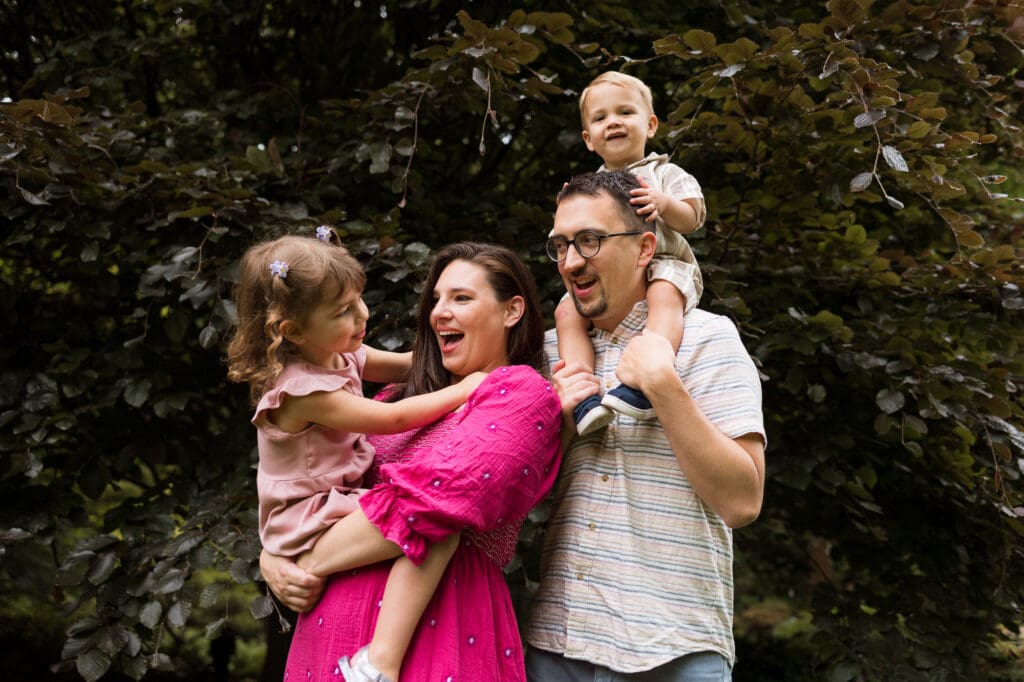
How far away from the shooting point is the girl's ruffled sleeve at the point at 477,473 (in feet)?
4.91

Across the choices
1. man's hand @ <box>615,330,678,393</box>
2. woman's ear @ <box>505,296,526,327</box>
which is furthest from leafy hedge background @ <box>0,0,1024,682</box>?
man's hand @ <box>615,330,678,393</box>

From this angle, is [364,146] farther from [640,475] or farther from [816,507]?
[816,507]

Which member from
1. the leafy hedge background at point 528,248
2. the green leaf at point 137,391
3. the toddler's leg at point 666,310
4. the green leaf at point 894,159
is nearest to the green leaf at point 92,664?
the leafy hedge background at point 528,248

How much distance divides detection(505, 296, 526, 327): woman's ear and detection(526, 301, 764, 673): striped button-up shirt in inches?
13.1

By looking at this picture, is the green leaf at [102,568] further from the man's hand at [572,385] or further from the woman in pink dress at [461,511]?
the man's hand at [572,385]

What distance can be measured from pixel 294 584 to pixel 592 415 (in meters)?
0.71

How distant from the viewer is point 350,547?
63.0 inches

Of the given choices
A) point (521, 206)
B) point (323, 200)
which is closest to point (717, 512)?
point (521, 206)

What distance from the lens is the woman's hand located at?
5.46 ft

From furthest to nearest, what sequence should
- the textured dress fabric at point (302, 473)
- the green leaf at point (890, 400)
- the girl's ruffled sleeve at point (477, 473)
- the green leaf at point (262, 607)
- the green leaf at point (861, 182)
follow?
the green leaf at point (890, 400) < the green leaf at point (861, 182) < the green leaf at point (262, 607) < the textured dress fabric at point (302, 473) < the girl's ruffled sleeve at point (477, 473)

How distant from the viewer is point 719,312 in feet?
8.32

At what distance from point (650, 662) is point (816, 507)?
1.89 m

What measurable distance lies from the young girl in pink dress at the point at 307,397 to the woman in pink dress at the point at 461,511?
0.07 m

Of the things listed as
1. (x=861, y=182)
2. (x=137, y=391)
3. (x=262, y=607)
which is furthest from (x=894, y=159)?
(x=137, y=391)
